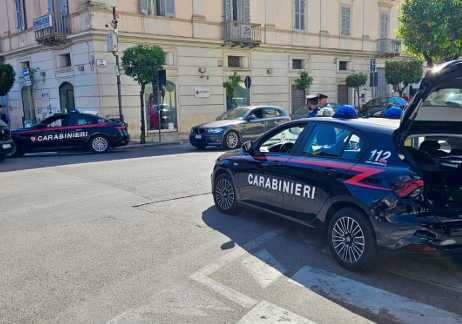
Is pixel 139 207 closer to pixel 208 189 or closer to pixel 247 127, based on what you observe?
pixel 208 189

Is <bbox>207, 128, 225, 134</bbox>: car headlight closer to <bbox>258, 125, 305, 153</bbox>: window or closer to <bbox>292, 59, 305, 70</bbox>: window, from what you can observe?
<bbox>258, 125, 305, 153</bbox>: window

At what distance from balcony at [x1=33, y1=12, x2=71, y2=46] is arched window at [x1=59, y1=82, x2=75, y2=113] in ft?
6.57

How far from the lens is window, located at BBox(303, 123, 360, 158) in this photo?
4.62m

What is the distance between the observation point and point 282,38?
25.9 metres

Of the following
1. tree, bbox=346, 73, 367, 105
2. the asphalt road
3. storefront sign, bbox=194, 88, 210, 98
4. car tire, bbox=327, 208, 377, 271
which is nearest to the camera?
the asphalt road

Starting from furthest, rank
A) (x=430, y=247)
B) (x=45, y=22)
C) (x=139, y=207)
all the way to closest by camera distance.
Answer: (x=45, y=22) → (x=139, y=207) → (x=430, y=247)

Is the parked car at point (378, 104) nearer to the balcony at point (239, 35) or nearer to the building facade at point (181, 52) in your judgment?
the building facade at point (181, 52)

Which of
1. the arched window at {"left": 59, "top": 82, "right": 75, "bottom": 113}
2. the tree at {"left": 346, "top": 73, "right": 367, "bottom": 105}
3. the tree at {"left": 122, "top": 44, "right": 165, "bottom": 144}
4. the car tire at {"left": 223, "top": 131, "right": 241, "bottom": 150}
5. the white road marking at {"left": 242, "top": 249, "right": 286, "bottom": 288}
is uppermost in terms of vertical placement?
the tree at {"left": 122, "top": 44, "right": 165, "bottom": 144}

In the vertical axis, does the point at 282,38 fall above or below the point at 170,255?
above

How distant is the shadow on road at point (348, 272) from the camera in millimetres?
3758

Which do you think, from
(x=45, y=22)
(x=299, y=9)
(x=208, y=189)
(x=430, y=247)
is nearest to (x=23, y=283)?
(x=430, y=247)

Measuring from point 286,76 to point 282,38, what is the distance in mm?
2197

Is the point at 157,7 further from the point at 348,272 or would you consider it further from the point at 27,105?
the point at 348,272

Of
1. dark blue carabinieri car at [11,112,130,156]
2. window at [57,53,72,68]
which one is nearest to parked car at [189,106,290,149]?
dark blue carabinieri car at [11,112,130,156]
